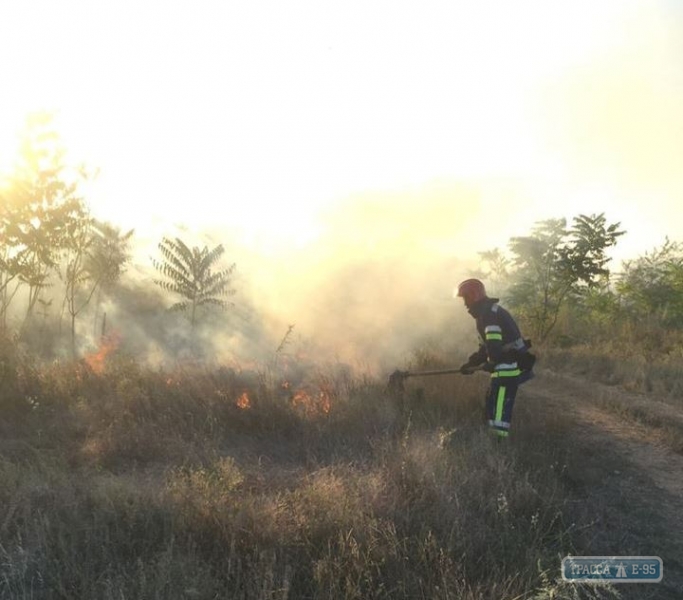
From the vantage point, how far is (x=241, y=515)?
10.4ft

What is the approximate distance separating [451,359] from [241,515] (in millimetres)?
6957

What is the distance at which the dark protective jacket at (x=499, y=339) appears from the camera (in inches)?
212

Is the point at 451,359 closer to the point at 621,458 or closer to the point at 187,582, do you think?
the point at 621,458

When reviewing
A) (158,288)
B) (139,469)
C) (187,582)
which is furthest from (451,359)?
(158,288)

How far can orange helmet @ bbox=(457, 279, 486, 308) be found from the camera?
5695 millimetres

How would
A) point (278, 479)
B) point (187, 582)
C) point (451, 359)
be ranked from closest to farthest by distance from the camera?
1. point (187, 582)
2. point (278, 479)
3. point (451, 359)

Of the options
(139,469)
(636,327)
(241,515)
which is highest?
(636,327)

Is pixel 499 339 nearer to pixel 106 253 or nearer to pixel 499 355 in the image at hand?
pixel 499 355

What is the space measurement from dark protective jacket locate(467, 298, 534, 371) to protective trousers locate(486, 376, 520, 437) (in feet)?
0.46

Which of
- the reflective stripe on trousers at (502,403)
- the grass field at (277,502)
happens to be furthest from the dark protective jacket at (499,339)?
the grass field at (277,502)

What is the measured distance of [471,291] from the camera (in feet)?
18.7
